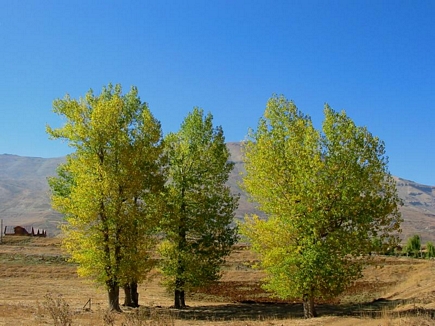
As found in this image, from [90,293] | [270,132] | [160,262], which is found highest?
[270,132]

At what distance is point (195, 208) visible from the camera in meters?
30.0

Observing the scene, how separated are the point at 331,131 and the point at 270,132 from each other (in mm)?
3903

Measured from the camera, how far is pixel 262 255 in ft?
79.9

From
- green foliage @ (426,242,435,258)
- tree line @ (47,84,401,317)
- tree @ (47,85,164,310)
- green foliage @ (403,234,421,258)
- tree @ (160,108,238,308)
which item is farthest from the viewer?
green foliage @ (403,234,421,258)

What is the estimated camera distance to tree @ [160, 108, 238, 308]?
29080mm

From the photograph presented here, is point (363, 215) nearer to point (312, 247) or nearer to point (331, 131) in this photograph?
point (312, 247)

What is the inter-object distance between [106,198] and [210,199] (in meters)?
8.05

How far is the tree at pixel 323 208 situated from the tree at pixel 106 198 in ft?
23.3

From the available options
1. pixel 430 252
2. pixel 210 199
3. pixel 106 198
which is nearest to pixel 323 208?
pixel 210 199

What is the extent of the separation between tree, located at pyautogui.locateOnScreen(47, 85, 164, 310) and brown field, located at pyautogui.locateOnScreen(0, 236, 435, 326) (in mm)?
2522

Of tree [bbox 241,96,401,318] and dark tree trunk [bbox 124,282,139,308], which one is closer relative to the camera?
tree [bbox 241,96,401,318]

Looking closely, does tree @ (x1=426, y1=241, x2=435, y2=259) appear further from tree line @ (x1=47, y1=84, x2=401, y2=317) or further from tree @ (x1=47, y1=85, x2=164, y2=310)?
tree @ (x1=47, y1=85, x2=164, y2=310)

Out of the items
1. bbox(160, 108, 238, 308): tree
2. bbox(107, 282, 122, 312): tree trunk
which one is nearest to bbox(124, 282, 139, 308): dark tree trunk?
bbox(160, 108, 238, 308): tree

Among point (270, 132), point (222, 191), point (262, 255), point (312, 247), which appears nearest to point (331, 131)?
point (270, 132)
